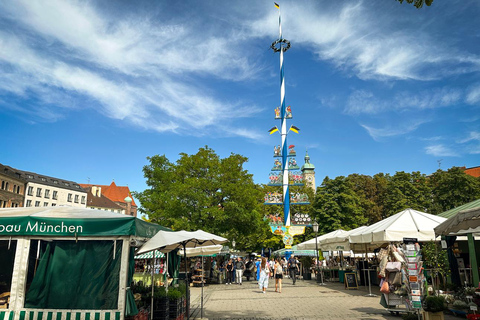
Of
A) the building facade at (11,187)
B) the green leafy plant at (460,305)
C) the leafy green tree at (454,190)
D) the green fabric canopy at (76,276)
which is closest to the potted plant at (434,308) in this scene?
the green leafy plant at (460,305)

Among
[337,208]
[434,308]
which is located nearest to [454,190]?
[337,208]

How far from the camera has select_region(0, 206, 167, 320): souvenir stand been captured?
6859 mm

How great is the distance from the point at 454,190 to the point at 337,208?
1409 centimetres

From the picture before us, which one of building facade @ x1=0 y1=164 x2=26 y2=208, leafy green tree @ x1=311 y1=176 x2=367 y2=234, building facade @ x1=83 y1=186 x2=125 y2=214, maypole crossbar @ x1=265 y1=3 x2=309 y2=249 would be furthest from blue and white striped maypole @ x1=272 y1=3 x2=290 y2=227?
building facade @ x1=83 y1=186 x2=125 y2=214

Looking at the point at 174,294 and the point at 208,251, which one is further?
the point at 208,251

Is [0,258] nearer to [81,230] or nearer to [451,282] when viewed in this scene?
[81,230]

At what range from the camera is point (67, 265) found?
7.07m

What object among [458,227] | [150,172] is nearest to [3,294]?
[458,227]

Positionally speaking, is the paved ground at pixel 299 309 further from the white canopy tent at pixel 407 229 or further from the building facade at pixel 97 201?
the building facade at pixel 97 201

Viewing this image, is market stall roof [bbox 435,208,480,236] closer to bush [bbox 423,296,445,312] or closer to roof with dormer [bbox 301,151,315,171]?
bush [bbox 423,296,445,312]

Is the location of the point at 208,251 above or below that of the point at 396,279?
above

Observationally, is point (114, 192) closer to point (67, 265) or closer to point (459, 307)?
point (67, 265)

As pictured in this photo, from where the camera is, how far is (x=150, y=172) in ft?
142

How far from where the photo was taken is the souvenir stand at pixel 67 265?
6.86 metres
